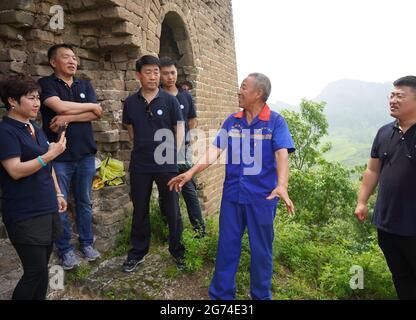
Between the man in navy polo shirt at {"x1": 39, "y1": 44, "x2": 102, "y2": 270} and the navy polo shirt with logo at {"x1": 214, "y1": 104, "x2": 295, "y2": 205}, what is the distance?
1456 mm

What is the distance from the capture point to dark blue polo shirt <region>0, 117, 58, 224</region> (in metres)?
2.13

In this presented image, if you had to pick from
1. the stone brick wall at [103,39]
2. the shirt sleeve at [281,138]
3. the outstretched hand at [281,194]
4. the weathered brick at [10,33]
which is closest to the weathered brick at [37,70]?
the stone brick wall at [103,39]

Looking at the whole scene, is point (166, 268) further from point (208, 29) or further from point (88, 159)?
point (208, 29)

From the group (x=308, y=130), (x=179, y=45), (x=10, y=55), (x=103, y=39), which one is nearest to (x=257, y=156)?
(x=103, y=39)

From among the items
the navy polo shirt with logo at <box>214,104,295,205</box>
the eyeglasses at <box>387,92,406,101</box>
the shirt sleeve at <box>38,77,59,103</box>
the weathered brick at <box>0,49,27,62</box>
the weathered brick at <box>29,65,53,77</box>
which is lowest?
the navy polo shirt with logo at <box>214,104,295,205</box>

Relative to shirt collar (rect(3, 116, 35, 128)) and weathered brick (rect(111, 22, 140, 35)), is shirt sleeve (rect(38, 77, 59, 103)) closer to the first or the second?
shirt collar (rect(3, 116, 35, 128))

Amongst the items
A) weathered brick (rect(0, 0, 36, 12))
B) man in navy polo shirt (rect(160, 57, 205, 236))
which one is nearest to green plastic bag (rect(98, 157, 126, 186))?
man in navy polo shirt (rect(160, 57, 205, 236))

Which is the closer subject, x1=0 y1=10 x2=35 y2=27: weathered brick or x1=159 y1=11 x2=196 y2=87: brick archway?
x1=0 y1=10 x2=35 y2=27: weathered brick

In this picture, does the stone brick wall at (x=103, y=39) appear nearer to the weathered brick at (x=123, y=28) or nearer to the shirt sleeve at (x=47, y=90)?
the weathered brick at (x=123, y=28)

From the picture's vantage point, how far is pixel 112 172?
3900 millimetres

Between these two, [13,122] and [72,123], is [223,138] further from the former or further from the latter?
[13,122]

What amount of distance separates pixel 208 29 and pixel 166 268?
16.1ft

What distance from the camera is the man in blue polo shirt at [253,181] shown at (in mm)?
2658
